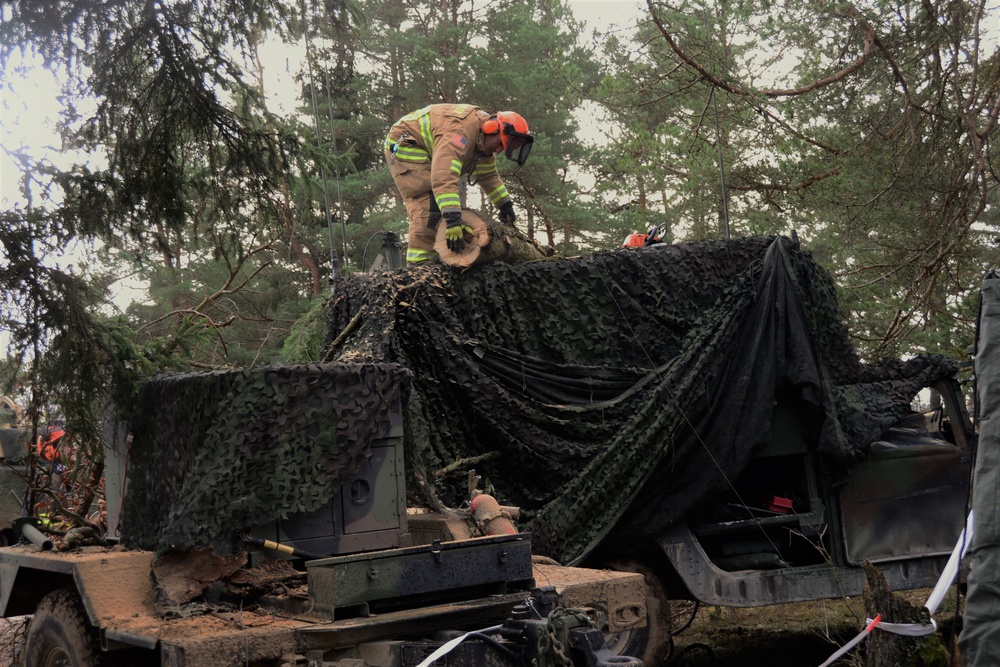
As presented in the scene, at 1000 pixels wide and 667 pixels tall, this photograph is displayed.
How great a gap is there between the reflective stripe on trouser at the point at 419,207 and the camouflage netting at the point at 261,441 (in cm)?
316

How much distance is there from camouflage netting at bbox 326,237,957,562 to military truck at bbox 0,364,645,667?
177 cm

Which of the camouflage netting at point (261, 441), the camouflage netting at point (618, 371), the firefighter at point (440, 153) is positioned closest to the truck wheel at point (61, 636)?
the camouflage netting at point (261, 441)

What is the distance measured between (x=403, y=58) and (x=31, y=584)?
14.2 m

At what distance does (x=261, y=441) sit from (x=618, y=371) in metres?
3.46

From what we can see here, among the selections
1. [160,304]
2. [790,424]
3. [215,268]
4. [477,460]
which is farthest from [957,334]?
[160,304]

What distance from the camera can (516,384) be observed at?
27.2 ft

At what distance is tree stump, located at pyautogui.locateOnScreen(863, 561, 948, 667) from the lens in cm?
599

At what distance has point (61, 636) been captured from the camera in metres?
6.00

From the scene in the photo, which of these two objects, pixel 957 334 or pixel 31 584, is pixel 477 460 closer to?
pixel 31 584

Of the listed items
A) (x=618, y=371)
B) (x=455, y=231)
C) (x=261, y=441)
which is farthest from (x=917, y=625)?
(x=455, y=231)

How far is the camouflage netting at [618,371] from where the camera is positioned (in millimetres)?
8039

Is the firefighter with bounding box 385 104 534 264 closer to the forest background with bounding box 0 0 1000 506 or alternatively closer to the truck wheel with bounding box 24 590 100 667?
the forest background with bounding box 0 0 1000 506

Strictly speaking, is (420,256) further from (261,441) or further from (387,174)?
(387,174)

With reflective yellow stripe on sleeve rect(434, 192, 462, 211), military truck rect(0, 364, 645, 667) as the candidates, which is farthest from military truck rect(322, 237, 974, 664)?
military truck rect(0, 364, 645, 667)
